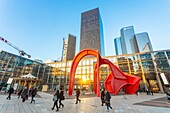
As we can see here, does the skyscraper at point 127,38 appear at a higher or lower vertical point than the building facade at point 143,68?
higher

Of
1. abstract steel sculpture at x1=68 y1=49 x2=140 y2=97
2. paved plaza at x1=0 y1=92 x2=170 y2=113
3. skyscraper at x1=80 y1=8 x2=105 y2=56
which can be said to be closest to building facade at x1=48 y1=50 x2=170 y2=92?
abstract steel sculpture at x1=68 y1=49 x2=140 y2=97

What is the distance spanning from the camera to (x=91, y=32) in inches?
3925

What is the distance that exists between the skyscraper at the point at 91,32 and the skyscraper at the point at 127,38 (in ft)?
315

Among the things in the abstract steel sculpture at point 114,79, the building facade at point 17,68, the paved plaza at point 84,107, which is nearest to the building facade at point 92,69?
the building facade at point 17,68

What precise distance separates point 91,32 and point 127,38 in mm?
111629

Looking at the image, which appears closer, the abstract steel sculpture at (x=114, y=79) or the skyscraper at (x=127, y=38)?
the abstract steel sculpture at (x=114, y=79)

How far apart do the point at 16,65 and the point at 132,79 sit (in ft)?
149

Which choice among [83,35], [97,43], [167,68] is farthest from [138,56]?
[83,35]

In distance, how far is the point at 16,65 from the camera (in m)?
40.5

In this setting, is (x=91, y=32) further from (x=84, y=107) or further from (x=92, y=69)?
(x=84, y=107)

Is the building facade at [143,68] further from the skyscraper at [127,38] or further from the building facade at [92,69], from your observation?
the skyscraper at [127,38]

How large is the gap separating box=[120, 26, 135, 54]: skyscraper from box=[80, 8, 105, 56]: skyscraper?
9591 cm

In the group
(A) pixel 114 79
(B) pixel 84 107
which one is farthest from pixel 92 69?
(B) pixel 84 107

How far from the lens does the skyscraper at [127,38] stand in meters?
176
